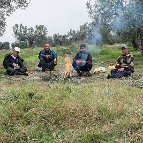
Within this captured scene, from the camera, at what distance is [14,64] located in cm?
1717

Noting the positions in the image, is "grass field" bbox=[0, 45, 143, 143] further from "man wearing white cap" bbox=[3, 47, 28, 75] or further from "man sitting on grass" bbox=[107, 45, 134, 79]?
"man wearing white cap" bbox=[3, 47, 28, 75]

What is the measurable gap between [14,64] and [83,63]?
8.88ft

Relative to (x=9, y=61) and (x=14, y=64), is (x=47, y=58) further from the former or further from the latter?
(x=9, y=61)

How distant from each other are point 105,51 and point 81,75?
21.6m

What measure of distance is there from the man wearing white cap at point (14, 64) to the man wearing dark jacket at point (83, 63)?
6.73 ft

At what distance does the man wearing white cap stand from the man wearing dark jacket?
2052mm

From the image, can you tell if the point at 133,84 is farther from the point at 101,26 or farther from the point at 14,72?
the point at 101,26

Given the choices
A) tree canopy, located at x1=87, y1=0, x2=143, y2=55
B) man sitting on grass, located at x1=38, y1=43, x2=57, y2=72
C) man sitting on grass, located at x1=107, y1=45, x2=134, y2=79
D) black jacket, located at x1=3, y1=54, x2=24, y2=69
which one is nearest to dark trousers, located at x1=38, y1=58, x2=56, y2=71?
man sitting on grass, located at x1=38, y1=43, x2=57, y2=72

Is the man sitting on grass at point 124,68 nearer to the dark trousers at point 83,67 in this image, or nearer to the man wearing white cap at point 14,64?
the dark trousers at point 83,67

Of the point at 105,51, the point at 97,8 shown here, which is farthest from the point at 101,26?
the point at 105,51

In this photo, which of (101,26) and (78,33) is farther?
(78,33)

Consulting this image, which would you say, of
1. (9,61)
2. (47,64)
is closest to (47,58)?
(47,64)

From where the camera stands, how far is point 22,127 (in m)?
8.43

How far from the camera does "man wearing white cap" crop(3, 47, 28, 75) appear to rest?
56.2ft
